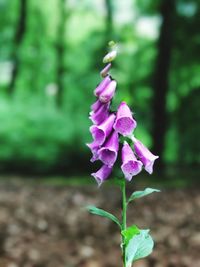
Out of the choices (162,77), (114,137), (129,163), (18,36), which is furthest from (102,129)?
(18,36)

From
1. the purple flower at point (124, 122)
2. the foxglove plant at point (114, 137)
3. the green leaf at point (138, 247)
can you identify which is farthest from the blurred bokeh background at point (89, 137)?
the purple flower at point (124, 122)

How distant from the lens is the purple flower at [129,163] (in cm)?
202

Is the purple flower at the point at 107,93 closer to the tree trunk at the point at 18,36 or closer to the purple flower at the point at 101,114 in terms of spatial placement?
A: the purple flower at the point at 101,114

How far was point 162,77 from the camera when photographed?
10180 mm

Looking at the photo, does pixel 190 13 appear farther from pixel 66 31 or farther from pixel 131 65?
pixel 66 31

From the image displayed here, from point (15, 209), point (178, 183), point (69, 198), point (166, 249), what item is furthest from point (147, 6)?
point (166, 249)

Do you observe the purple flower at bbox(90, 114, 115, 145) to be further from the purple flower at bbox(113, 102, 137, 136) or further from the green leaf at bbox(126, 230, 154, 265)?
the green leaf at bbox(126, 230, 154, 265)

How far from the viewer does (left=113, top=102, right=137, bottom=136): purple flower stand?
203cm

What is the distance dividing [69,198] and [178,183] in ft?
8.59

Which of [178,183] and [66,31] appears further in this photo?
[66,31]

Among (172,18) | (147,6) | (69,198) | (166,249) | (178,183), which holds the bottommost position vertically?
(166,249)

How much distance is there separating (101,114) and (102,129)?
102 mm

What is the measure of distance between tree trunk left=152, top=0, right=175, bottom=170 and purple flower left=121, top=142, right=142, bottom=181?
326 inches

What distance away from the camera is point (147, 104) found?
37.0ft
